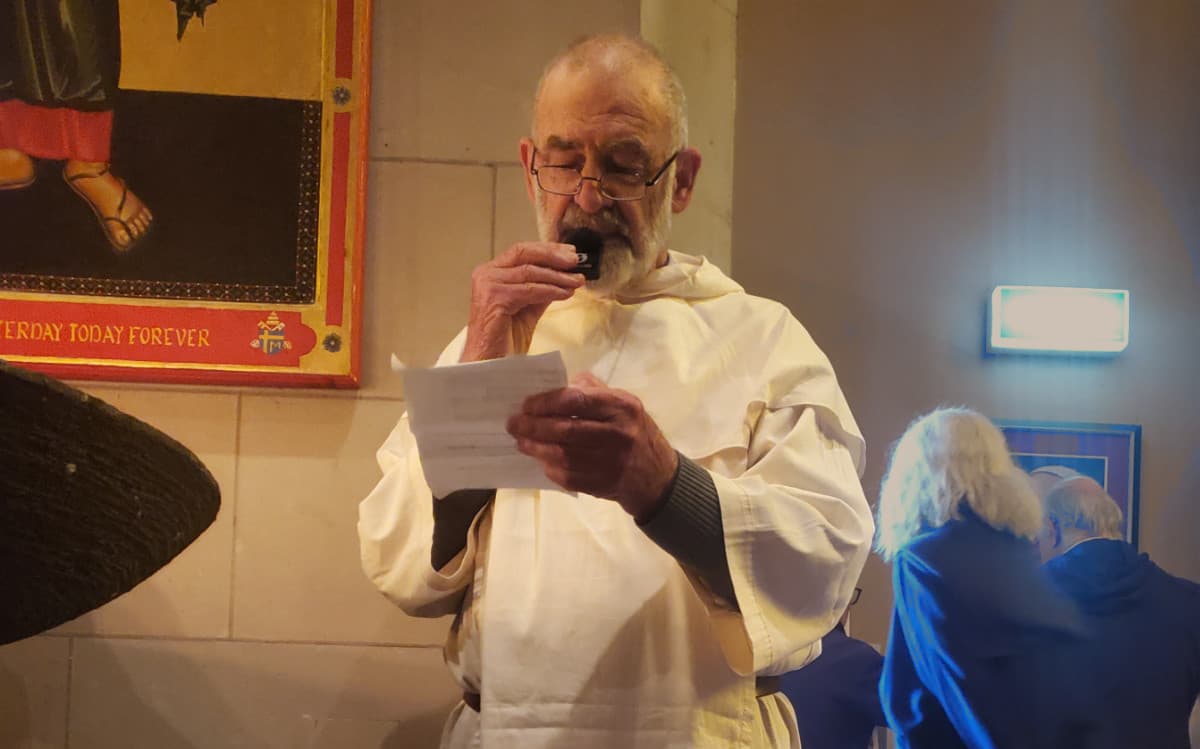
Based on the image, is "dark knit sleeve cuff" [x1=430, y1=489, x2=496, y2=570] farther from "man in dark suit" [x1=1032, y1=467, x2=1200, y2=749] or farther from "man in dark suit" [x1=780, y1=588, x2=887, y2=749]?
"man in dark suit" [x1=1032, y1=467, x2=1200, y2=749]

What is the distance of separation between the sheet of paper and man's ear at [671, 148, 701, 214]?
69 centimetres

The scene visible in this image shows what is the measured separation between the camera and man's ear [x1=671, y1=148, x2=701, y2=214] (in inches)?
75.3

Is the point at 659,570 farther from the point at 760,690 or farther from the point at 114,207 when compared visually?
the point at 114,207

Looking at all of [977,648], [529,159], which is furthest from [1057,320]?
[529,159]

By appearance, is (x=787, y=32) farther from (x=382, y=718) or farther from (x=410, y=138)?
(x=382, y=718)

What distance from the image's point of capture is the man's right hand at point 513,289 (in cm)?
165

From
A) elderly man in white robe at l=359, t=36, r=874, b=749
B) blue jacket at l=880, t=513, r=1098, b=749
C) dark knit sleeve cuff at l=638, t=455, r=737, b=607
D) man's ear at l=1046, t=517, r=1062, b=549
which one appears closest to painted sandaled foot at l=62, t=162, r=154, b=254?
elderly man in white robe at l=359, t=36, r=874, b=749

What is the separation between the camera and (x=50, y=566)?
2.68 ft

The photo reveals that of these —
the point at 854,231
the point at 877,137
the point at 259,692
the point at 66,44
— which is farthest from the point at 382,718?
the point at 877,137

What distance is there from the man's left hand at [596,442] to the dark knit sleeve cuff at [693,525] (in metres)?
0.03

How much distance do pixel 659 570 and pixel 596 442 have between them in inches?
16.2

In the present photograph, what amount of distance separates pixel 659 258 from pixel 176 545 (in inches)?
49.0

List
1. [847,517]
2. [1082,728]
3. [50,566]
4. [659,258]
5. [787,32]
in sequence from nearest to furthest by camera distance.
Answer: [50,566] < [847,517] < [659,258] < [1082,728] < [787,32]

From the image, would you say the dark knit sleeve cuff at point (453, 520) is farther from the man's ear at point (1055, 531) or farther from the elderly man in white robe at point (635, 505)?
the man's ear at point (1055, 531)
